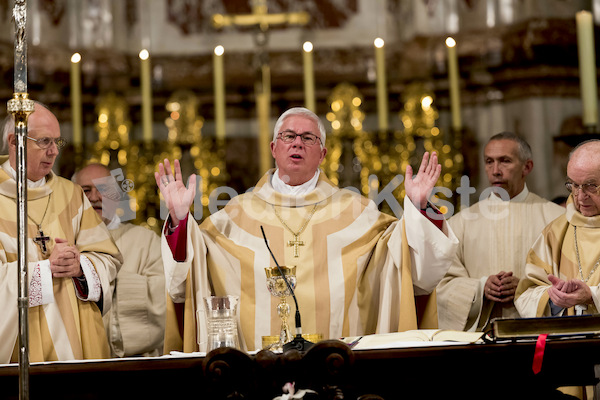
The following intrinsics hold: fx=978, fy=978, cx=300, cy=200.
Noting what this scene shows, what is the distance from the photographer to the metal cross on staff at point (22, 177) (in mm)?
3053

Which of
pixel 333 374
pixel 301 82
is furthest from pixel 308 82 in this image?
pixel 333 374

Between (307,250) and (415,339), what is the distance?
Result: 1303mm

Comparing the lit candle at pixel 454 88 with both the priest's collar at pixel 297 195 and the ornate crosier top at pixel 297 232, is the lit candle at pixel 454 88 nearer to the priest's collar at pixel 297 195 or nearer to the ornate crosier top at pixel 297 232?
the priest's collar at pixel 297 195

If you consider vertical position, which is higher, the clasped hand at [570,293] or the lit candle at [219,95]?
the lit candle at [219,95]

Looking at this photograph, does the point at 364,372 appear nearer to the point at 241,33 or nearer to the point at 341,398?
the point at 341,398

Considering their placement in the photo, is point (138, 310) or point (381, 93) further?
point (381, 93)

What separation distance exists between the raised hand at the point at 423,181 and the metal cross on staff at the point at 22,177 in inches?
67.4

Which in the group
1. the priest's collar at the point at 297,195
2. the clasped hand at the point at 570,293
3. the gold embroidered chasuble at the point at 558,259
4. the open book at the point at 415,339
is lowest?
the open book at the point at 415,339

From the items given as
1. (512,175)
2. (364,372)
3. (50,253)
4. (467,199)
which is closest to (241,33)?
(467,199)

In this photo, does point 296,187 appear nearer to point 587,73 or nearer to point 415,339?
point 415,339

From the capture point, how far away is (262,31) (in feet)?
22.6

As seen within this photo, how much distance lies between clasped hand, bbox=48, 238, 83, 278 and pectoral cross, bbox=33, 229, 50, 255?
18cm

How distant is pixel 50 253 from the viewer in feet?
15.3

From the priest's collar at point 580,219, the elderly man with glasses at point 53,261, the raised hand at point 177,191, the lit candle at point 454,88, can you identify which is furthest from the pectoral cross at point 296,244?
the lit candle at point 454,88
